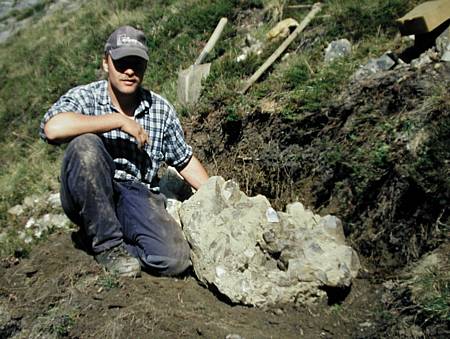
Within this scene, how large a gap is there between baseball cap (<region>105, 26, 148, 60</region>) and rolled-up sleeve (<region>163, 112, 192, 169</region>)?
60cm

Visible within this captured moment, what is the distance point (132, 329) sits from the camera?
3.25 metres

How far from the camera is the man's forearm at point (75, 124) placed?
3.72m

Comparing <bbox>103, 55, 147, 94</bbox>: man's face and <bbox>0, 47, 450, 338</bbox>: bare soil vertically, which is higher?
<bbox>103, 55, 147, 94</bbox>: man's face

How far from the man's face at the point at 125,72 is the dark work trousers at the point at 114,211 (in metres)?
0.49

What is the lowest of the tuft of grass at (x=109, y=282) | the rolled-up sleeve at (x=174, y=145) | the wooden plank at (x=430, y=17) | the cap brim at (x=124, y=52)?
the tuft of grass at (x=109, y=282)

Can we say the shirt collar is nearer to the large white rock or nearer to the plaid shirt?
the plaid shirt

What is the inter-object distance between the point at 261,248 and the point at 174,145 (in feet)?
3.81

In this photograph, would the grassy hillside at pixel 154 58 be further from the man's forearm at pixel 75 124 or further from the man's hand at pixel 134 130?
the man's forearm at pixel 75 124

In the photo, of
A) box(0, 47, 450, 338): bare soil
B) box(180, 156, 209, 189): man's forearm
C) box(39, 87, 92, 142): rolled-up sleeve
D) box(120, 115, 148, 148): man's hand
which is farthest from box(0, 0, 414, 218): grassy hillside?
box(39, 87, 92, 142): rolled-up sleeve

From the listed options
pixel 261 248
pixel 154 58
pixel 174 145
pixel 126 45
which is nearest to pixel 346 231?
pixel 261 248

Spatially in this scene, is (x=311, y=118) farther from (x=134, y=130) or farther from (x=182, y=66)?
(x=182, y=66)

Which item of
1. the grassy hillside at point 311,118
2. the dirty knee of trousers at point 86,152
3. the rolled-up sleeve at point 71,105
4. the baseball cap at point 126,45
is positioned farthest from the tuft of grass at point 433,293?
the rolled-up sleeve at point 71,105

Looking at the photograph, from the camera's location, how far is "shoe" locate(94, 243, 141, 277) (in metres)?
3.84

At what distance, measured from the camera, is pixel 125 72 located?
4.08m
